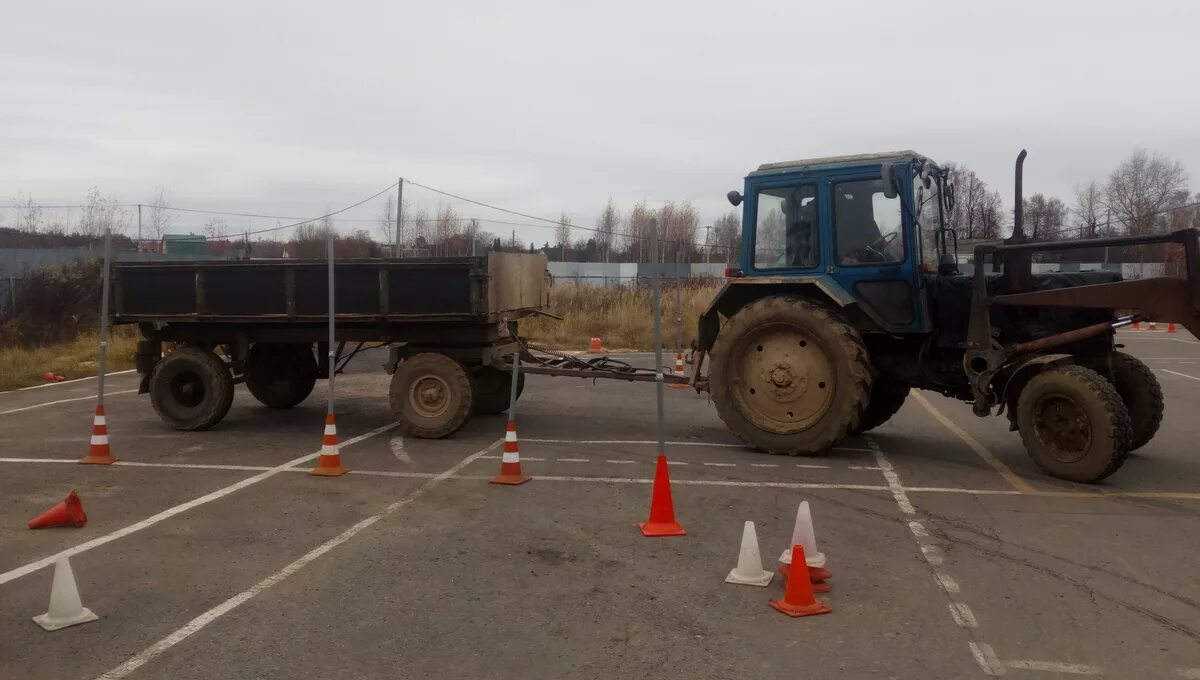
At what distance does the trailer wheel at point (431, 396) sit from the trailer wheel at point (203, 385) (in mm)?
2422

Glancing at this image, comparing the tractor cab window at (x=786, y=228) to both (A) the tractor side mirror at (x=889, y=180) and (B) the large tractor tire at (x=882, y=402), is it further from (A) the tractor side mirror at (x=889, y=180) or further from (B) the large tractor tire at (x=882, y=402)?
(B) the large tractor tire at (x=882, y=402)

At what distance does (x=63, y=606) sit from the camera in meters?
4.85

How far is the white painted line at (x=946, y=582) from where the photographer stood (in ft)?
17.7

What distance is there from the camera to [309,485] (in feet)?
27.0

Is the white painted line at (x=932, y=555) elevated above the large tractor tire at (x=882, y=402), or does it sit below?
below

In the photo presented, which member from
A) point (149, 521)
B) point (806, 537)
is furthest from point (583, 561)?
point (149, 521)

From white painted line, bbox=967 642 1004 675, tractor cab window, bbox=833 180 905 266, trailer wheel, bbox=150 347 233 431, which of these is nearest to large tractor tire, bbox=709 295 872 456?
tractor cab window, bbox=833 180 905 266

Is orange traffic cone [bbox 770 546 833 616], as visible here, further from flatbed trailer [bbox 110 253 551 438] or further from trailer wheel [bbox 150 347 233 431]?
trailer wheel [bbox 150 347 233 431]

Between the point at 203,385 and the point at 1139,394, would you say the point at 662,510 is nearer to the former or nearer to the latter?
the point at 1139,394

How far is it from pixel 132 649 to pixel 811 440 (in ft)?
21.9

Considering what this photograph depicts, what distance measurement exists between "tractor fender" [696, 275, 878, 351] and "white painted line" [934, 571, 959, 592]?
396cm

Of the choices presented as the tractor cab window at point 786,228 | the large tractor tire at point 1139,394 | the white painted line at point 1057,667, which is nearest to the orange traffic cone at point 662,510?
the white painted line at point 1057,667

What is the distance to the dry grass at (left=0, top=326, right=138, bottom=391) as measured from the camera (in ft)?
55.3

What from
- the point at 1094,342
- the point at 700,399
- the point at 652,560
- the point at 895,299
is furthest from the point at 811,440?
the point at 700,399
